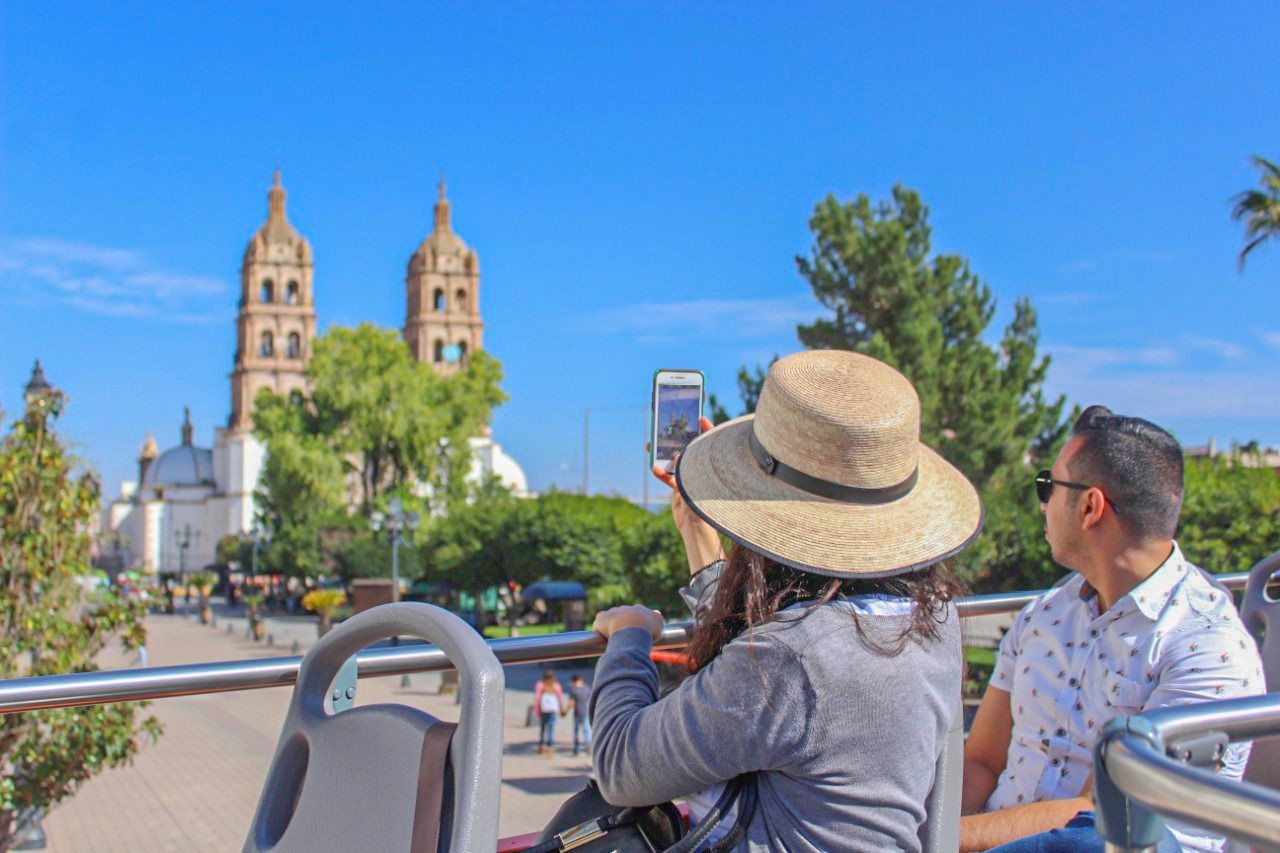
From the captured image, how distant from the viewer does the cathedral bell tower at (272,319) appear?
94.9 m

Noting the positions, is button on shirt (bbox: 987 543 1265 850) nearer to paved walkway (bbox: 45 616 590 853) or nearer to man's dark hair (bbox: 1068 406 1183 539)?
man's dark hair (bbox: 1068 406 1183 539)

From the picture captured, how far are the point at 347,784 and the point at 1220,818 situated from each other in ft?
3.91

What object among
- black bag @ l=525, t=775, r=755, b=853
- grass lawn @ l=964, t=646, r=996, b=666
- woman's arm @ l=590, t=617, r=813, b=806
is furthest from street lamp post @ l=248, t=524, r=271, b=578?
woman's arm @ l=590, t=617, r=813, b=806

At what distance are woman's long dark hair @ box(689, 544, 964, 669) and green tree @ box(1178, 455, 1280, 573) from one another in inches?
886

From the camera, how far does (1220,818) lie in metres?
1.16

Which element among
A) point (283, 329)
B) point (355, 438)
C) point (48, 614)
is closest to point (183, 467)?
point (283, 329)

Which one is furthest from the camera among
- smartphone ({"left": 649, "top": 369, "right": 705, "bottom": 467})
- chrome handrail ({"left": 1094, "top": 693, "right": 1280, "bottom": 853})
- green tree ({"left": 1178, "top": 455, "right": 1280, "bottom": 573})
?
green tree ({"left": 1178, "top": 455, "right": 1280, "bottom": 573})

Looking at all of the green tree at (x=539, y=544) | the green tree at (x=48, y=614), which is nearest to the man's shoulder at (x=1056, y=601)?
the green tree at (x=48, y=614)

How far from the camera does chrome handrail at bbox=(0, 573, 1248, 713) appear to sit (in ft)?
7.73

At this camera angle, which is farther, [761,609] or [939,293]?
[939,293]

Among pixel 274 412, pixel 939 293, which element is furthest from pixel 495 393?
pixel 939 293

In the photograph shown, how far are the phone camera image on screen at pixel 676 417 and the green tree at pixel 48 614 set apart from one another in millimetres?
7454

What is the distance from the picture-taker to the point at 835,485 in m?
2.12

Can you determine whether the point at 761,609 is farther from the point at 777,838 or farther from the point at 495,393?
the point at 495,393
